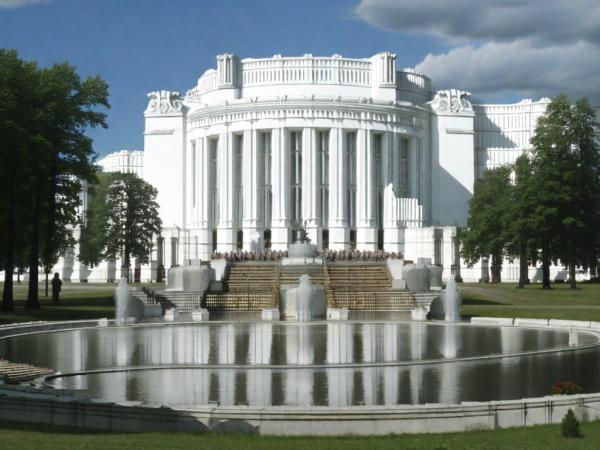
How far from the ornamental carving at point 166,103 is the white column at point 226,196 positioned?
522 inches

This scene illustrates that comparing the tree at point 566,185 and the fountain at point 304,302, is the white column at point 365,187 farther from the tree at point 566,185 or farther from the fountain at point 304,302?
the fountain at point 304,302

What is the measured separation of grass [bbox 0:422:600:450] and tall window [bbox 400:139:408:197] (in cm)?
10119

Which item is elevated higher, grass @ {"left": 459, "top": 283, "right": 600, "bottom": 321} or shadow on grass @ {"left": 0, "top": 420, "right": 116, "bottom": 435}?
grass @ {"left": 459, "top": 283, "right": 600, "bottom": 321}

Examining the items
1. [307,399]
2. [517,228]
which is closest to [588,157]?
[517,228]

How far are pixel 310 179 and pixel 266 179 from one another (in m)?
5.52

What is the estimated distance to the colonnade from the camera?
107250mm

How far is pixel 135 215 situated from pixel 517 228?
4172 cm

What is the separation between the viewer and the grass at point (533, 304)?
47.2m

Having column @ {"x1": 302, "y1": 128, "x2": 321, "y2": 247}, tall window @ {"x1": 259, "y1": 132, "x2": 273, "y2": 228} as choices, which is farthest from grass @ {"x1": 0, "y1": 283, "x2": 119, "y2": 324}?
tall window @ {"x1": 259, "y1": 132, "x2": 273, "y2": 228}

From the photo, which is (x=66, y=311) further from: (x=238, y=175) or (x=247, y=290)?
(x=238, y=175)

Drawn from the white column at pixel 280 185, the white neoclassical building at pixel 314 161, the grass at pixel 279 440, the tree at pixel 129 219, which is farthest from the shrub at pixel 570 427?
the white column at pixel 280 185

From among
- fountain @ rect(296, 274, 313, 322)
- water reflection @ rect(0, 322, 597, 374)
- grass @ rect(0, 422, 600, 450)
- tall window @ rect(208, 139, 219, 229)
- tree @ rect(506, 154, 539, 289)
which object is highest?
tall window @ rect(208, 139, 219, 229)

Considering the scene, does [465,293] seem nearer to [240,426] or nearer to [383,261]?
[383,261]

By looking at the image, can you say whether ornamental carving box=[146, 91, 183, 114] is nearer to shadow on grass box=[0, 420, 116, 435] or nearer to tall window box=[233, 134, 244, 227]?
tall window box=[233, 134, 244, 227]
